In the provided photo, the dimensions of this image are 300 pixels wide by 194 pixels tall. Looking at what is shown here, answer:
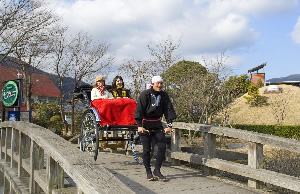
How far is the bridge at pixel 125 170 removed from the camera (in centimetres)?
261

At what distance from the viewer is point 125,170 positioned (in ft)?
19.6

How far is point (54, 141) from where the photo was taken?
3.68 meters

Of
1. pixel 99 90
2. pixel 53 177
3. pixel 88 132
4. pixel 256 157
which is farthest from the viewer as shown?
pixel 99 90

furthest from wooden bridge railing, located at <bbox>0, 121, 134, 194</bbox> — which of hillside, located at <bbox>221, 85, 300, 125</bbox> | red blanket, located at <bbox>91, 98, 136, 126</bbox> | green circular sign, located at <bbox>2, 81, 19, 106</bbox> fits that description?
hillside, located at <bbox>221, 85, 300, 125</bbox>

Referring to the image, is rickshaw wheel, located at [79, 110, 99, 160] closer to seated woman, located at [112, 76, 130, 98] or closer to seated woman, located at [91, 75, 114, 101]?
seated woman, located at [91, 75, 114, 101]

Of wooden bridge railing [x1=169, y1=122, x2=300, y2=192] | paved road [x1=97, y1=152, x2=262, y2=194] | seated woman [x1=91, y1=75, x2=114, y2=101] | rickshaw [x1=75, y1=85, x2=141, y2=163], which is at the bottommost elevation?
paved road [x1=97, y1=152, x2=262, y2=194]

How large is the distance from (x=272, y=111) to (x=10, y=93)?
78.6 ft

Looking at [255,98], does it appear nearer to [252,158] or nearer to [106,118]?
[106,118]

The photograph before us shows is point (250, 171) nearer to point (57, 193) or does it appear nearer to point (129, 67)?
point (57, 193)

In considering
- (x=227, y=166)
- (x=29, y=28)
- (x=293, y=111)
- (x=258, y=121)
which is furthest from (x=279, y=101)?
(x=227, y=166)

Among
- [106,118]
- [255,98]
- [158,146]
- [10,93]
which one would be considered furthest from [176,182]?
[255,98]

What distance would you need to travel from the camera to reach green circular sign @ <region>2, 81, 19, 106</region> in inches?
437

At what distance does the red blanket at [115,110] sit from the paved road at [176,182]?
842 millimetres

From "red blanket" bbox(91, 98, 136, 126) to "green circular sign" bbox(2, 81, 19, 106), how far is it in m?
5.70
